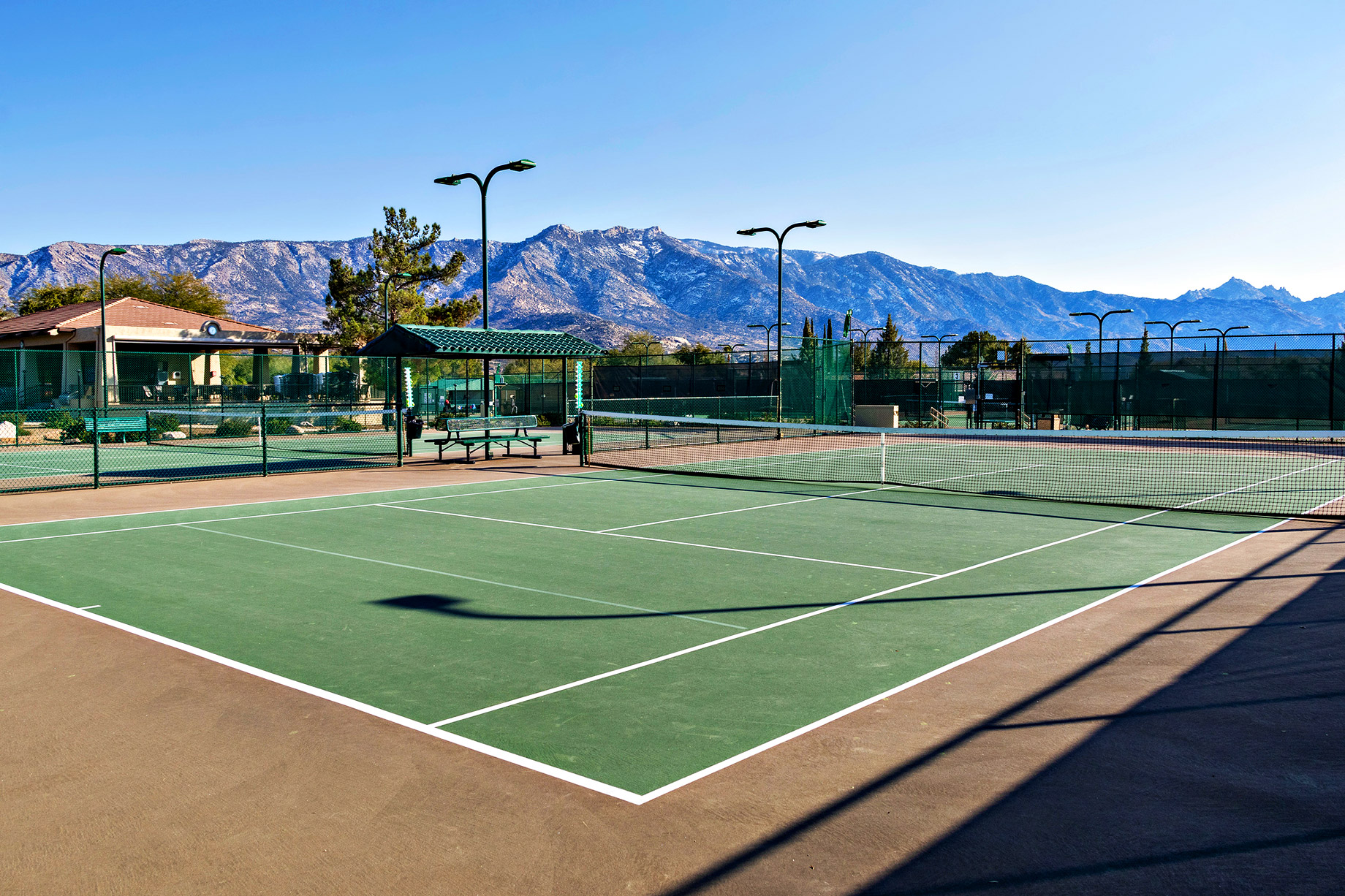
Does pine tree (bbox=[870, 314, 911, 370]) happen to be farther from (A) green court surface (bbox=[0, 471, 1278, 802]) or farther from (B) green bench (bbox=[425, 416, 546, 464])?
(A) green court surface (bbox=[0, 471, 1278, 802])

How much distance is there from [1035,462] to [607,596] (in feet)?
57.9

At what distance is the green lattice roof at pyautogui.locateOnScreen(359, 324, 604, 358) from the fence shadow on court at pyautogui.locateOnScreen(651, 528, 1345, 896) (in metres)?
16.7

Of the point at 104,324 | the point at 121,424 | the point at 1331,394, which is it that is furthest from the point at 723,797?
the point at 104,324

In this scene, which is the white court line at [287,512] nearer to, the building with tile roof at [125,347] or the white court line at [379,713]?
the white court line at [379,713]

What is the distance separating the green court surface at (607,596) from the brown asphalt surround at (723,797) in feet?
1.17

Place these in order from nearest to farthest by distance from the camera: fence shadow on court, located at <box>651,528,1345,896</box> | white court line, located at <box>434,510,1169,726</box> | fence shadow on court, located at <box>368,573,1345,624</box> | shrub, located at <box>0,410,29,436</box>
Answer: fence shadow on court, located at <box>651,528,1345,896</box>
white court line, located at <box>434,510,1169,726</box>
fence shadow on court, located at <box>368,573,1345,624</box>
shrub, located at <box>0,410,29,436</box>

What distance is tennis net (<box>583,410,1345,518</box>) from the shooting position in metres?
15.3

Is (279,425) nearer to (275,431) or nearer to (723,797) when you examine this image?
(275,431)

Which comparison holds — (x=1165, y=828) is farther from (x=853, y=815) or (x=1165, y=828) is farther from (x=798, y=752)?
(x=798, y=752)

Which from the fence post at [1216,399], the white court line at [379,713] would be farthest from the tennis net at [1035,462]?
the white court line at [379,713]

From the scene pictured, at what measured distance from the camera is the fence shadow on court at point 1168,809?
12.0 feet

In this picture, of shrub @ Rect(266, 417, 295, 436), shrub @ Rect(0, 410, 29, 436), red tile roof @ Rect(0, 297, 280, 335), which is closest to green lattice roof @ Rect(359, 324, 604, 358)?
shrub @ Rect(266, 417, 295, 436)

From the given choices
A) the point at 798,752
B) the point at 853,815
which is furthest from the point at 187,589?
the point at 853,815

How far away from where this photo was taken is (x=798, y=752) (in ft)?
16.2
